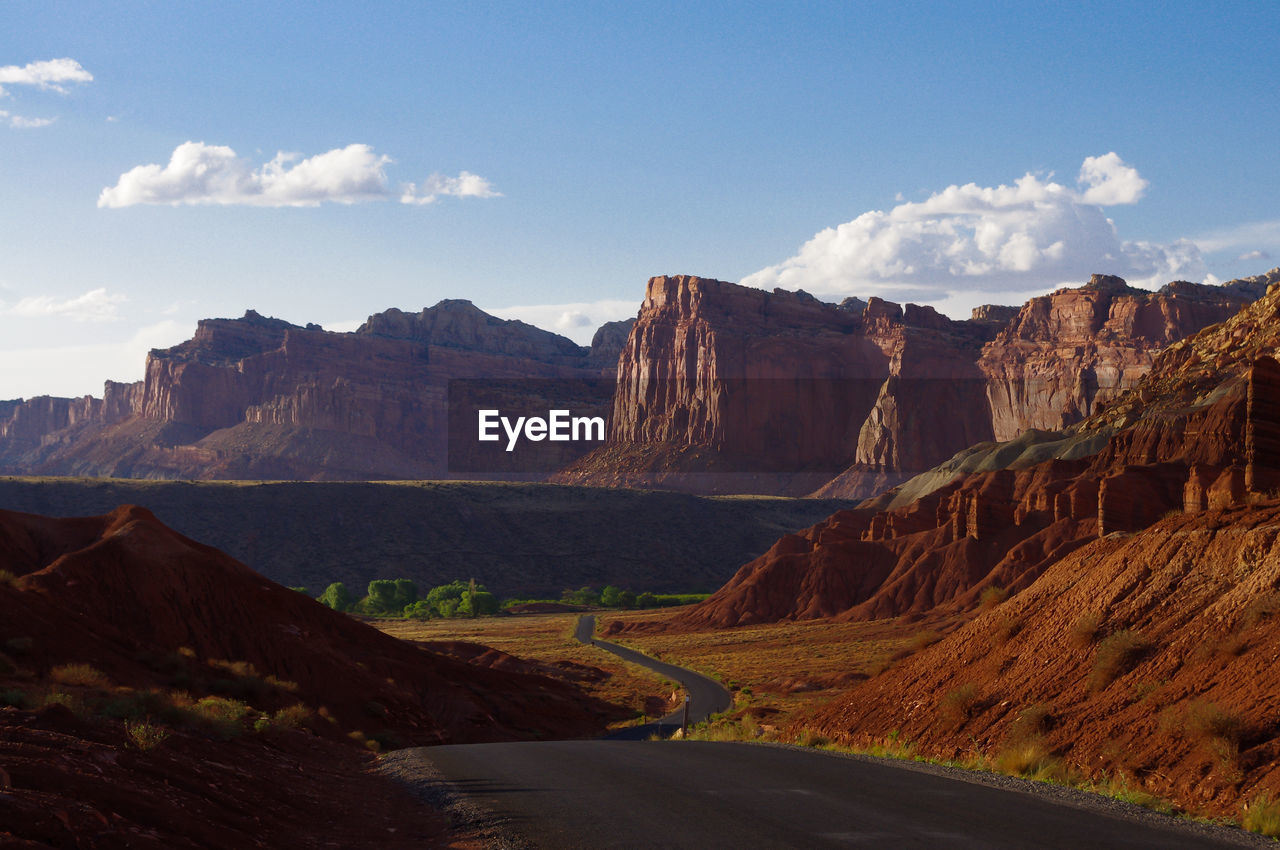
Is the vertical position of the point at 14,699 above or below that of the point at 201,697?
above

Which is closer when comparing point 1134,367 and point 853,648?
point 853,648

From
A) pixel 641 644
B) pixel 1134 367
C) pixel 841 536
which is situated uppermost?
pixel 1134 367

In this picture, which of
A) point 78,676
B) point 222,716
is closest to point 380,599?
point 78,676

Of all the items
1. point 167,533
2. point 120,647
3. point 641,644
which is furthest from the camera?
point 641,644

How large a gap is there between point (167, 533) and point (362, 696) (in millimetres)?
10869

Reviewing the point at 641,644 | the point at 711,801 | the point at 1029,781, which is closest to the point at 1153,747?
the point at 1029,781

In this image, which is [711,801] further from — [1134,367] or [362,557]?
[1134,367]

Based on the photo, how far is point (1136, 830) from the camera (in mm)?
13047

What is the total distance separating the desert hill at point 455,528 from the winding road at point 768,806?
4795 inches

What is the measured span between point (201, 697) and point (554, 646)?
198 ft

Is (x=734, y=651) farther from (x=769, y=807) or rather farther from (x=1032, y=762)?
(x=769, y=807)

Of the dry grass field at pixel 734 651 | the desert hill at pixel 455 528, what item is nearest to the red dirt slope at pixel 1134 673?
the dry grass field at pixel 734 651

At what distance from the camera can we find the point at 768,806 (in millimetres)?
14883

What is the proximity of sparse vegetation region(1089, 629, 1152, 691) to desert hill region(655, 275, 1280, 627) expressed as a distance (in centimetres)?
3762
